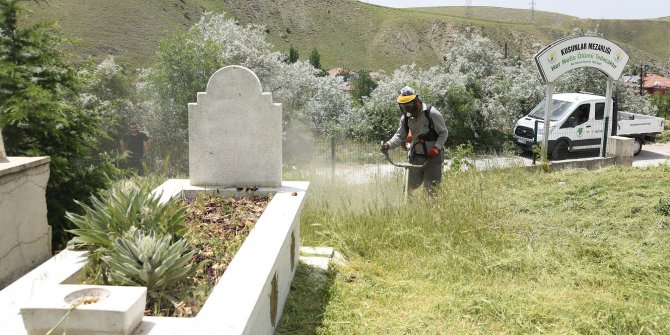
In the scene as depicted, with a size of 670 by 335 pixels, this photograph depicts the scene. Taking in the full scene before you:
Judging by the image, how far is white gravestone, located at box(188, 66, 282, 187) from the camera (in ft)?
19.9

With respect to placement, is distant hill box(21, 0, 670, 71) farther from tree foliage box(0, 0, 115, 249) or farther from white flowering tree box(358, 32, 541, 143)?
tree foliage box(0, 0, 115, 249)

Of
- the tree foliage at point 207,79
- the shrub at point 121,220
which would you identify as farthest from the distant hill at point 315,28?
the shrub at point 121,220

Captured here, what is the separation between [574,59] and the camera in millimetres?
14883

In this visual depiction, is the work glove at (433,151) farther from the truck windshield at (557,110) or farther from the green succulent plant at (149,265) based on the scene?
the truck windshield at (557,110)

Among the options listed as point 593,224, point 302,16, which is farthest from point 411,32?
point 593,224

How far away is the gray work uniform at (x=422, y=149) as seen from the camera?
8008 mm

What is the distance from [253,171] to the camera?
6.25 metres

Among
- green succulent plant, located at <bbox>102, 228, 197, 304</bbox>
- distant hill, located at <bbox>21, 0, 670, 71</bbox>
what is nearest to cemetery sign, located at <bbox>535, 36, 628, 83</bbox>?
green succulent plant, located at <bbox>102, 228, 197, 304</bbox>

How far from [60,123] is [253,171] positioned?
2211mm

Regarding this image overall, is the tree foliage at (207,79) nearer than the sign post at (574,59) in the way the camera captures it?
No

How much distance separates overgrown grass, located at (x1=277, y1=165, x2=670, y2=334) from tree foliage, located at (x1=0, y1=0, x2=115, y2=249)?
2.65 meters

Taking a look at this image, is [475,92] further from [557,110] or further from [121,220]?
[121,220]

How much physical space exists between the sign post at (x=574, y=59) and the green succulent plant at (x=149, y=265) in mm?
11416

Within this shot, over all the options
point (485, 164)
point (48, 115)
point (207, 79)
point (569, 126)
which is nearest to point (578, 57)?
point (569, 126)
